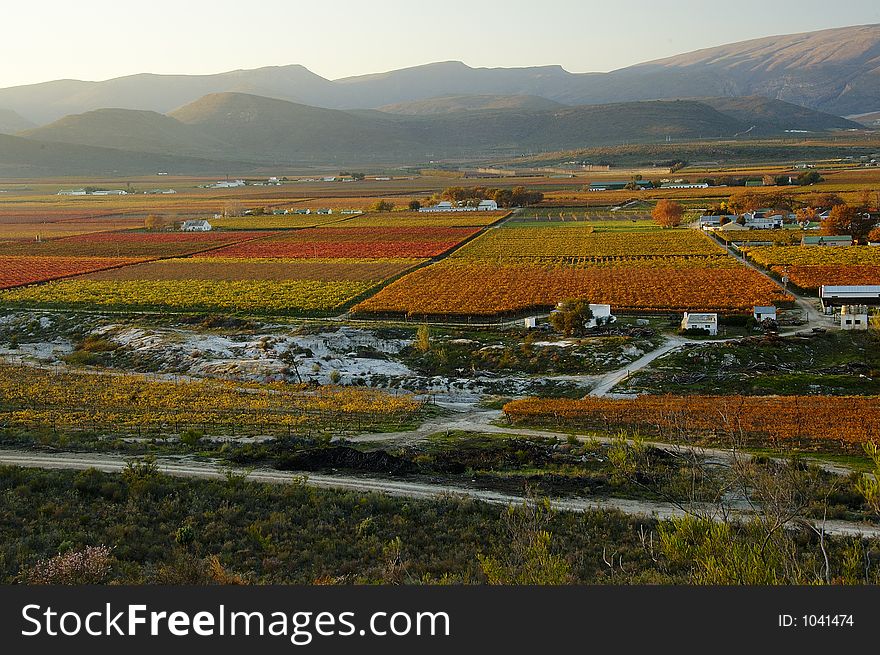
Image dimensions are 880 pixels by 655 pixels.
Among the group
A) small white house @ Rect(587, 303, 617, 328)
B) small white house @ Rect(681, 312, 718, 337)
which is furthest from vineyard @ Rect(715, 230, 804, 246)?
small white house @ Rect(681, 312, 718, 337)

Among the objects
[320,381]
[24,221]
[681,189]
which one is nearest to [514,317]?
[320,381]

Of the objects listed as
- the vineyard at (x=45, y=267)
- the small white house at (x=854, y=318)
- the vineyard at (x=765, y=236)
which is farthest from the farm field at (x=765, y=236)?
the vineyard at (x=45, y=267)

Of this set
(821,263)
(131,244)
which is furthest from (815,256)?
(131,244)

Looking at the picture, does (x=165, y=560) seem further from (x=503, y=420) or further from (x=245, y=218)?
(x=245, y=218)

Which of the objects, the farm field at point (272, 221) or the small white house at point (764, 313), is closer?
the small white house at point (764, 313)

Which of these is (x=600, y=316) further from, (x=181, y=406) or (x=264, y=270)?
(x=264, y=270)

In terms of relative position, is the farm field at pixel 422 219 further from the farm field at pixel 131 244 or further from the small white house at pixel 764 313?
the small white house at pixel 764 313
